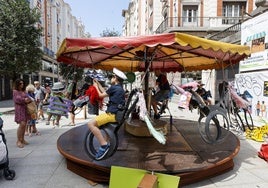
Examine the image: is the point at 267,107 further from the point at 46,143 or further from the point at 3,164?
the point at 3,164

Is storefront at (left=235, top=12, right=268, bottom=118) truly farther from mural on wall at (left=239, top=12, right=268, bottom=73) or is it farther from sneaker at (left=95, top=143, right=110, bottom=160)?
sneaker at (left=95, top=143, right=110, bottom=160)

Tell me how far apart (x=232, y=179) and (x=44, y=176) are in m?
3.38

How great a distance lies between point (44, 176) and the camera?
15.5 feet

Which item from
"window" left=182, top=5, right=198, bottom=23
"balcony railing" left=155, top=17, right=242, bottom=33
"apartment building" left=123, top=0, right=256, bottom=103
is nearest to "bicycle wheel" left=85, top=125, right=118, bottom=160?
"apartment building" left=123, top=0, right=256, bottom=103

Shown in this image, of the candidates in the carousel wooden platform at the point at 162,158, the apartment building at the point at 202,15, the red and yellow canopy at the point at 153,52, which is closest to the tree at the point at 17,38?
the red and yellow canopy at the point at 153,52

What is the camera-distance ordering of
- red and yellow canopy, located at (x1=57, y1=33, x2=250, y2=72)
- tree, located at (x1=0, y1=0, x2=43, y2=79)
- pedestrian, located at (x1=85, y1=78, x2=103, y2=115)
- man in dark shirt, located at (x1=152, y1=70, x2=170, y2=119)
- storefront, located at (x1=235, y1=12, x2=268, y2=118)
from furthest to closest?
1. tree, located at (x1=0, y1=0, x2=43, y2=79)
2. storefront, located at (x1=235, y1=12, x2=268, y2=118)
3. man in dark shirt, located at (x1=152, y1=70, x2=170, y2=119)
4. pedestrian, located at (x1=85, y1=78, x2=103, y2=115)
5. red and yellow canopy, located at (x1=57, y1=33, x2=250, y2=72)

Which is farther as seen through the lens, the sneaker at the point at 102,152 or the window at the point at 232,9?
the window at the point at 232,9

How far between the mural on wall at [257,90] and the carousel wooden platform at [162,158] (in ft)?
16.6

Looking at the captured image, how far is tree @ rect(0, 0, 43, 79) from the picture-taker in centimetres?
1505

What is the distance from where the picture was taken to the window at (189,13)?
1018 inches

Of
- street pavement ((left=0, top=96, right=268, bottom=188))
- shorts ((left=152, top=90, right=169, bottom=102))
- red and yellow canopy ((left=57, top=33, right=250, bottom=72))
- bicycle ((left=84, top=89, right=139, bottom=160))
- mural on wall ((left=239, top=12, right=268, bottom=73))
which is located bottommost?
street pavement ((left=0, top=96, right=268, bottom=188))

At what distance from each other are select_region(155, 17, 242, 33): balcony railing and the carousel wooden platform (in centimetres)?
2010

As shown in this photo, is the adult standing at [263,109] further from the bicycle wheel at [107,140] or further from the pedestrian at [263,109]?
the bicycle wheel at [107,140]

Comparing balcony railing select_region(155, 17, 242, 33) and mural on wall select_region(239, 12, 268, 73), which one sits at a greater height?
balcony railing select_region(155, 17, 242, 33)
